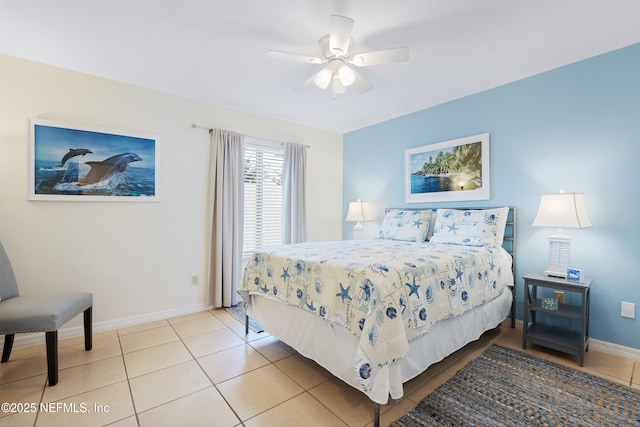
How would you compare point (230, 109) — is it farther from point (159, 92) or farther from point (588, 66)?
point (588, 66)

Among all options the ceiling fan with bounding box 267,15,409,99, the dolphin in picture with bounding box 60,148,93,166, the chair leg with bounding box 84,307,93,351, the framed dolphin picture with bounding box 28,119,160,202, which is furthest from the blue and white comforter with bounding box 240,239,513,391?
the dolphin in picture with bounding box 60,148,93,166

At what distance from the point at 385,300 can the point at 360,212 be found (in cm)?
271

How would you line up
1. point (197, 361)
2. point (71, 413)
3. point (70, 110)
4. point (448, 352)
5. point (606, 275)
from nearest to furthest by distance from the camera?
point (71, 413) → point (448, 352) → point (197, 361) → point (606, 275) → point (70, 110)

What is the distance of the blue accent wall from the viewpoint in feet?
7.71

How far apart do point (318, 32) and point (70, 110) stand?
2.48m

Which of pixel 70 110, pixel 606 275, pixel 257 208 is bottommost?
pixel 606 275

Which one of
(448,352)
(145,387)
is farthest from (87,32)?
(448,352)

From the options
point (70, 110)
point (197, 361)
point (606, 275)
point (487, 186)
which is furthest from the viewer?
point (487, 186)

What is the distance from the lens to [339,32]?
1870 mm

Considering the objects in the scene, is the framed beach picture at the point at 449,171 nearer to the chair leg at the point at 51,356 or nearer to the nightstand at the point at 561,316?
the nightstand at the point at 561,316

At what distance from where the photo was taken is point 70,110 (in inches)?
107

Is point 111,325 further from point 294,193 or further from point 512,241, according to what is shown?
point 512,241

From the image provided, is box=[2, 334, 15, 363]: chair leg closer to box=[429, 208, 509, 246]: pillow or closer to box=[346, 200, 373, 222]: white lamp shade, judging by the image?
box=[346, 200, 373, 222]: white lamp shade

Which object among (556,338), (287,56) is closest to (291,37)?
(287,56)
